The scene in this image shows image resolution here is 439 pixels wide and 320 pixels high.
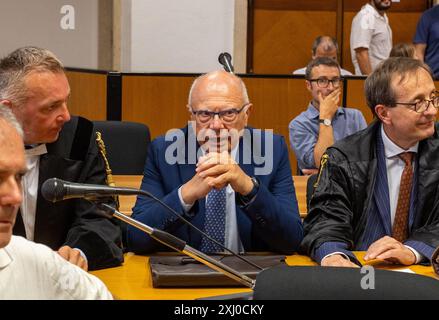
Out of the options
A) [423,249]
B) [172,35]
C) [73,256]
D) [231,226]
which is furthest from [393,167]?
[172,35]

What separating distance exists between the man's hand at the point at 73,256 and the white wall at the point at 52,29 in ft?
22.3

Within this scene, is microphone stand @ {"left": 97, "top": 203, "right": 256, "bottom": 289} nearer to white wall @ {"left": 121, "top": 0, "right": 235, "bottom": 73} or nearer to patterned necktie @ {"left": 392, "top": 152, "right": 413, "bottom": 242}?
patterned necktie @ {"left": 392, "top": 152, "right": 413, "bottom": 242}

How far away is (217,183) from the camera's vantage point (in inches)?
114

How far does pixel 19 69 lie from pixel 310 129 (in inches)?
129

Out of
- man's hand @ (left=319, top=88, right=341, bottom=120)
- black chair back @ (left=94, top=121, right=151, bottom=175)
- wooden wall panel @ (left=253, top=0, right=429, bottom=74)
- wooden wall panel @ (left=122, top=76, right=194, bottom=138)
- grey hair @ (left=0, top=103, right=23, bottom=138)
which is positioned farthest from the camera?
wooden wall panel @ (left=253, top=0, right=429, bottom=74)

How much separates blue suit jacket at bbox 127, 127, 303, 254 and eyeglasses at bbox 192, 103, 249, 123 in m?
0.15

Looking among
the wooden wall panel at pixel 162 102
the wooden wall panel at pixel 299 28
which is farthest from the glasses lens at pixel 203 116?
the wooden wall panel at pixel 299 28

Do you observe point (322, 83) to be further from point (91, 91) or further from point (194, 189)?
point (194, 189)

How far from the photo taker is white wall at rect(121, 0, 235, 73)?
8.91 metres

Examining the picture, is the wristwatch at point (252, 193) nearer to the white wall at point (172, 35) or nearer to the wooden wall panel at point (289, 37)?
the white wall at point (172, 35)

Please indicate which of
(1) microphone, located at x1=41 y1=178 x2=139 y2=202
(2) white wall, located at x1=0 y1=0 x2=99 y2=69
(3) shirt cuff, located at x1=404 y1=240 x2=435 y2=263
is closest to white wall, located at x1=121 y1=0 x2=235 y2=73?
(2) white wall, located at x1=0 y1=0 x2=99 y2=69

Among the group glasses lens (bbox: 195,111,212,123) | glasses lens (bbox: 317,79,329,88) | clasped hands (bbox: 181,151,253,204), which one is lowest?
clasped hands (bbox: 181,151,253,204)
